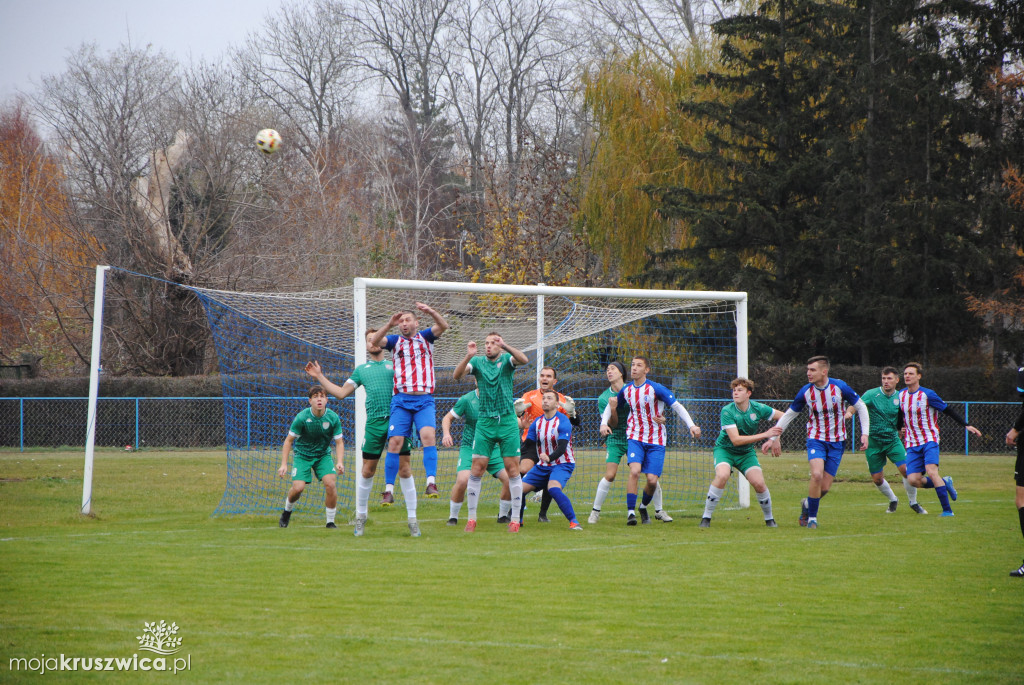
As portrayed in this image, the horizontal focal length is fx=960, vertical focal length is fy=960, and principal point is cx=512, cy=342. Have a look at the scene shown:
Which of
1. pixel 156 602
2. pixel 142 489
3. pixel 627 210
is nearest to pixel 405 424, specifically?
pixel 156 602

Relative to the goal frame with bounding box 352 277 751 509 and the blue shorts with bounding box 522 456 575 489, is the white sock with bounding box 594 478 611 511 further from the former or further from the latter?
the goal frame with bounding box 352 277 751 509

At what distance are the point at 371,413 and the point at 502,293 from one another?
3.23 m

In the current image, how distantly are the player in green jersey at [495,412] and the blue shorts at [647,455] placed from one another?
62.5 inches

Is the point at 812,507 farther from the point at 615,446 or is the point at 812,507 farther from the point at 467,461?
the point at 467,461

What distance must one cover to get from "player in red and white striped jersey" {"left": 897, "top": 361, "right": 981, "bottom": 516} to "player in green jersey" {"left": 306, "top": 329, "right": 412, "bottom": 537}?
21.2 feet

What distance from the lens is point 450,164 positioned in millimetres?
40656

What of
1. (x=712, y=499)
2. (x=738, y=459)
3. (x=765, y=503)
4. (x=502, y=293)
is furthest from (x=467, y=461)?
(x=765, y=503)

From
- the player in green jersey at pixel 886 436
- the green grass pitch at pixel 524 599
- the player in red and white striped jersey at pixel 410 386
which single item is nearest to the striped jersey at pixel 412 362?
the player in red and white striped jersey at pixel 410 386

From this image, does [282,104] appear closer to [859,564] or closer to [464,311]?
[464,311]

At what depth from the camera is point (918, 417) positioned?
12320mm

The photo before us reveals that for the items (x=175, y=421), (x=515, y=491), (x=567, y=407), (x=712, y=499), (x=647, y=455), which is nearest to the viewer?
(x=515, y=491)

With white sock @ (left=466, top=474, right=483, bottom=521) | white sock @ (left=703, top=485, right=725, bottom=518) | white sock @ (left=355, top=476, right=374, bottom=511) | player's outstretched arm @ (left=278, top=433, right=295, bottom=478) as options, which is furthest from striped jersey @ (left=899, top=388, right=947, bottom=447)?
player's outstretched arm @ (left=278, top=433, right=295, bottom=478)

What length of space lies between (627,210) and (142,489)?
17671 mm

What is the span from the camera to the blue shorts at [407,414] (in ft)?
34.1
